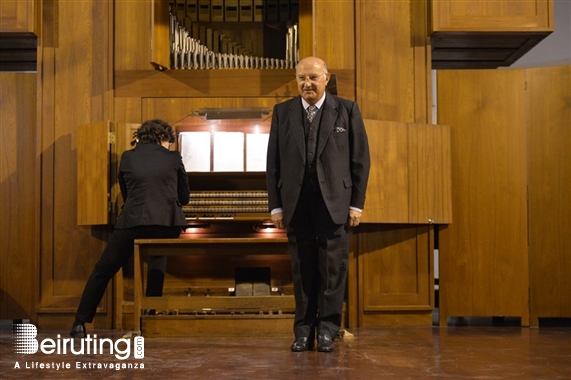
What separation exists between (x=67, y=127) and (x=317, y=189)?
3206 millimetres

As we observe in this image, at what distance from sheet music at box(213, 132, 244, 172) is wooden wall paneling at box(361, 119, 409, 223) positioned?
1.14 m

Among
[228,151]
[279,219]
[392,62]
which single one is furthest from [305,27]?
[279,219]

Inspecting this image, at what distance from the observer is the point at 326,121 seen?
5496 mm

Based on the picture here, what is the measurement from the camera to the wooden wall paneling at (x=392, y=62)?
780 cm

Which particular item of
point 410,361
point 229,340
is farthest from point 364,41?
point 410,361

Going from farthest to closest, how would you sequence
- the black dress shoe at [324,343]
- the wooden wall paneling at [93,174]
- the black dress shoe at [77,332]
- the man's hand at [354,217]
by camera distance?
the wooden wall paneling at [93,174] < the black dress shoe at [77,332] < the man's hand at [354,217] < the black dress shoe at [324,343]

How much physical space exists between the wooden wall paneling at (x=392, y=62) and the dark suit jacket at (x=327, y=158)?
87.4 inches

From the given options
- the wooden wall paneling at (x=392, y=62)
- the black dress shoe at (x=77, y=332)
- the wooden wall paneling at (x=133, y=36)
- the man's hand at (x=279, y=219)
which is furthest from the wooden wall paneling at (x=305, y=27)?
the black dress shoe at (x=77, y=332)

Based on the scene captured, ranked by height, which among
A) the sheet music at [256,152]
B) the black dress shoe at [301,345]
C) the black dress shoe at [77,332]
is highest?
the sheet music at [256,152]

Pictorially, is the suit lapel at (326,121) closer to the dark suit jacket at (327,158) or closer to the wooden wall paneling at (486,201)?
the dark suit jacket at (327,158)

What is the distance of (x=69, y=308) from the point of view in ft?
25.1

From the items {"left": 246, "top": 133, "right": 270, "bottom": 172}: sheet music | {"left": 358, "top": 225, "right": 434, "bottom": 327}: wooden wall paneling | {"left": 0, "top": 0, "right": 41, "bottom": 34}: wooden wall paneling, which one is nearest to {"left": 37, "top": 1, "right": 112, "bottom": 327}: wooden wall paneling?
{"left": 0, "top": 0, "right": 41, "bottom": 34}: wooden wall paneling

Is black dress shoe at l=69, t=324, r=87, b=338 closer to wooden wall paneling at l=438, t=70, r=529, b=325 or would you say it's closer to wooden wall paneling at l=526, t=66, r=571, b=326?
wooden wall paneling at l=438, t=70, r=529, b=325

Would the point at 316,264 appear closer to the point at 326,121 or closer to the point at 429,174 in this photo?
the point at 326,121
